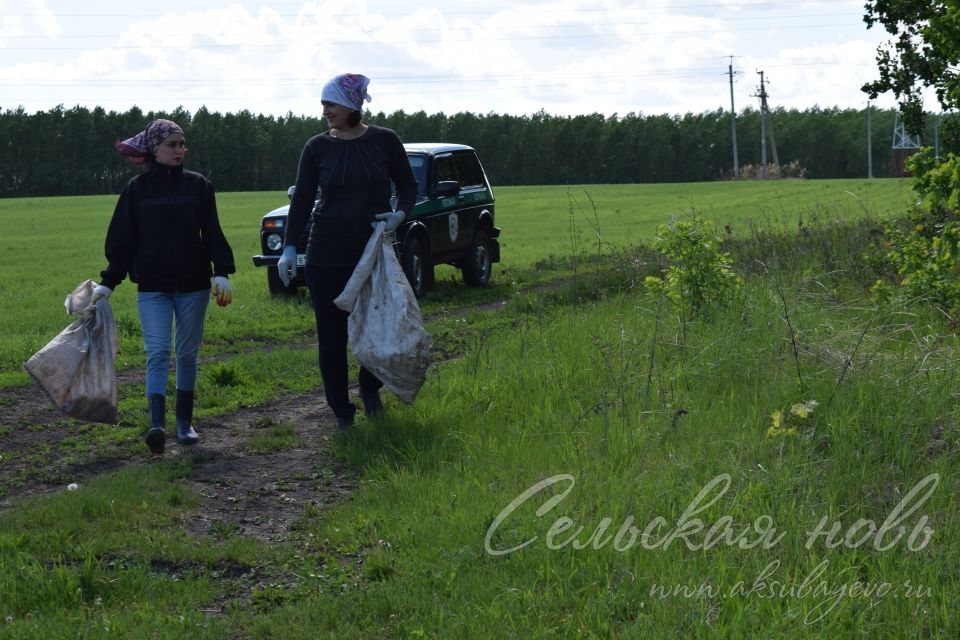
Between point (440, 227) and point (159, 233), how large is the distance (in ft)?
27.6

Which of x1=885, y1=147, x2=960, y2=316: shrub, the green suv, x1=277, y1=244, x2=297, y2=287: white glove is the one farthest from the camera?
the green suv

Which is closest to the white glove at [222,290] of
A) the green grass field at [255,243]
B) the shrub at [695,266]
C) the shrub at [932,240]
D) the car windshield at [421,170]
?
the green grass field at [255,243]

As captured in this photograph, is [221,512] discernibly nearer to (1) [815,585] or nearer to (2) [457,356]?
(1) [815,585]

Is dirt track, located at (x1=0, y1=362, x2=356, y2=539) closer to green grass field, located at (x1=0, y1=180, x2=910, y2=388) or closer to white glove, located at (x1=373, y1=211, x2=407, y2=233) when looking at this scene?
white glove, located at (x1=373, y1=211, x2=407, y2=233)

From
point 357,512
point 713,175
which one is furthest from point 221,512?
point 713,175

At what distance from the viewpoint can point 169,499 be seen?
598cm

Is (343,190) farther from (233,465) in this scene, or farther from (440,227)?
(440,227)

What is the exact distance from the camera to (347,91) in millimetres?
7125

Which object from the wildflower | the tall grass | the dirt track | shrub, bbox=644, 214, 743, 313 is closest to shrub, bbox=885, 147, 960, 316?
the tall grass

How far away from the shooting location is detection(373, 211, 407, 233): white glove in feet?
23.9

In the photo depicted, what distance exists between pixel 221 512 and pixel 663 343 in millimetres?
3314

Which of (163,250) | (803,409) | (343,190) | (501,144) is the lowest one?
(803,409)

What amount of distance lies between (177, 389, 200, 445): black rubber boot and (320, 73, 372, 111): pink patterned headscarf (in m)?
2.12

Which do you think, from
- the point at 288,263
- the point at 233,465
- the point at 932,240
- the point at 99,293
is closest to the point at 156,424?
the point at 233,465
